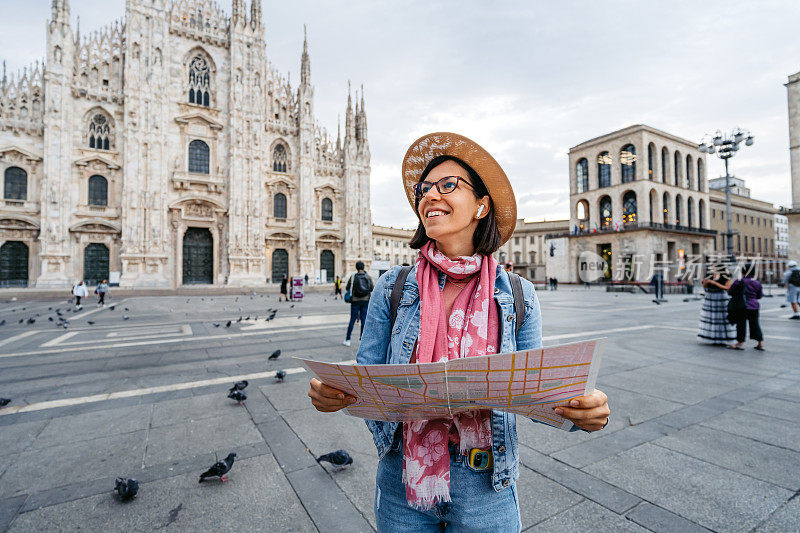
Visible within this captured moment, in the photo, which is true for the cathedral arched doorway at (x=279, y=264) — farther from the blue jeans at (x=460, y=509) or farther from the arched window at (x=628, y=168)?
the arched window at (x=628, y=168)

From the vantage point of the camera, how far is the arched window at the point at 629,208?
44078mm

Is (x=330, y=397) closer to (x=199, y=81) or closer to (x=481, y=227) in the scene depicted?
(x=481, y=227)

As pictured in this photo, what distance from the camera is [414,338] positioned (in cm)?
137

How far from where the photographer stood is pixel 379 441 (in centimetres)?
136

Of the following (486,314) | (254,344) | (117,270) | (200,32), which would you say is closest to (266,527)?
(486,314)

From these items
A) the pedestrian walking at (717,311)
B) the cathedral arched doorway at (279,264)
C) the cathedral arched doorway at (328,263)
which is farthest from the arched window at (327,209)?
the pedestrian walking at (717,311)

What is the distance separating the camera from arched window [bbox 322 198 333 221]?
34031 millimetres

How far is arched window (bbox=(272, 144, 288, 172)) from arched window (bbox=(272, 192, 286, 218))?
7.45 ft

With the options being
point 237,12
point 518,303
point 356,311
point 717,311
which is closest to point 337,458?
point 518,303

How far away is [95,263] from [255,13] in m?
22.7

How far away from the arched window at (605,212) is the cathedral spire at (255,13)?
42783 millimetres

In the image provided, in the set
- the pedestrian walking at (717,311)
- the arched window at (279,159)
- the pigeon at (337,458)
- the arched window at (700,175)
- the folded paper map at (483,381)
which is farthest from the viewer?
the arched window at (700,175)

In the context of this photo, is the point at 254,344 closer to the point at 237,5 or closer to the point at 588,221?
the point at 237,5

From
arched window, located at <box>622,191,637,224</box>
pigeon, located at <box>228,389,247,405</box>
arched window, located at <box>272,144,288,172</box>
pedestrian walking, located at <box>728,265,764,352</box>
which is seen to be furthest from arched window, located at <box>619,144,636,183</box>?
pigeon, located at <box>228,389,247,405</box>
